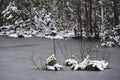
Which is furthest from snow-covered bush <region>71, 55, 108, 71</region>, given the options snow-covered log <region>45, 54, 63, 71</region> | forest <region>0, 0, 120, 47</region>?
forest <region>0, 0, 120, 47</region>

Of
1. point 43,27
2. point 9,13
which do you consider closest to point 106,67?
point 43,27

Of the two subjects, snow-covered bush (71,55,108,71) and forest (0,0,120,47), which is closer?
snow-covered bush (71,55,108,71)

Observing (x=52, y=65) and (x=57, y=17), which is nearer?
(x=52, y=65)

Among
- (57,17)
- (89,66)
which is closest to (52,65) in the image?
(89,66)

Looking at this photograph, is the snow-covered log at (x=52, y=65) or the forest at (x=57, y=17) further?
the forest at (x=57, y=17)

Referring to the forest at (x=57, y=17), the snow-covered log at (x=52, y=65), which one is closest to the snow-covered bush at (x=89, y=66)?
the snow-covered log at (x=52, y=65)

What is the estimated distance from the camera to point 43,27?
48.1 metres

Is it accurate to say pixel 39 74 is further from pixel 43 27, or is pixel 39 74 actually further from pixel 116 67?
pixel 43 27

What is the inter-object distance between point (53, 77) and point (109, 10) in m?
35.1

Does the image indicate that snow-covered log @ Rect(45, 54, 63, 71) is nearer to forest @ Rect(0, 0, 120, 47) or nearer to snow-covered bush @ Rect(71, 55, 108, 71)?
snow-covered bush @ Rect(71, 55, 108, 71)

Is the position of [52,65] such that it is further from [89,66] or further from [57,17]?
[57,17]

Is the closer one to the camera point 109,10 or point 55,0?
point 109,10

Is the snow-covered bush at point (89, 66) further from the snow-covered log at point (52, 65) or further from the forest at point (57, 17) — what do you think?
the forest at point (57, 17)

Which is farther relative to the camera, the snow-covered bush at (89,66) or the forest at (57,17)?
the forest at (57,17)
